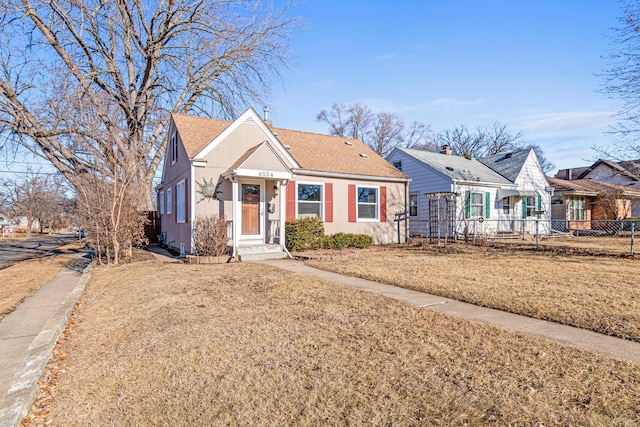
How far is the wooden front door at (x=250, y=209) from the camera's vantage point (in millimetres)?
12602

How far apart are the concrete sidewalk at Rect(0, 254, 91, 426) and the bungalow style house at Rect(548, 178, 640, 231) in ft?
85.7

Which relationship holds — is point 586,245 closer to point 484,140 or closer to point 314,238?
point 314,238

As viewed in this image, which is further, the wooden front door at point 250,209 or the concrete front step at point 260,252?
the wooden front door at point 250,209

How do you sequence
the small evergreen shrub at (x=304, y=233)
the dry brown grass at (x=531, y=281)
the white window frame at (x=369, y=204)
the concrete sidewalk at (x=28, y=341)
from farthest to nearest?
the white window frame at (x=369, y=204)
the small evergreen shrub at (x=304, y=233)
the dry brown grass at (x=531, y=281)
the concrete sidewalk at (x=28, y=341)

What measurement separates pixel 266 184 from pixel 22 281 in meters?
7.29

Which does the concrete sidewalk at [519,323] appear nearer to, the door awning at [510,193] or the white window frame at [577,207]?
the door awning at [510,193]

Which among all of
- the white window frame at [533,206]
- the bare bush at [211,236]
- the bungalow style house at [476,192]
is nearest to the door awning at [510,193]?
the bungalow style house at [476,192]

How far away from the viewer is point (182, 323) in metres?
4.99

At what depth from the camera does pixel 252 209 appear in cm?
1279

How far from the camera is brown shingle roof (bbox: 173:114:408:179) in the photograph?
13.6 m

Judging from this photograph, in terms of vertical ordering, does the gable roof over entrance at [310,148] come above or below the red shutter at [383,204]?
above


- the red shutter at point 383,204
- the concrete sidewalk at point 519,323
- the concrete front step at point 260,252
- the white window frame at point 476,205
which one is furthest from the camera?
the white window frame at point 476,205

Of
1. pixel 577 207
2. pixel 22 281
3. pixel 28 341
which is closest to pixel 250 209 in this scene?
A: pixel 22 281

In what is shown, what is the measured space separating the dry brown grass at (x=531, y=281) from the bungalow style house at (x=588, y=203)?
1591 cm
